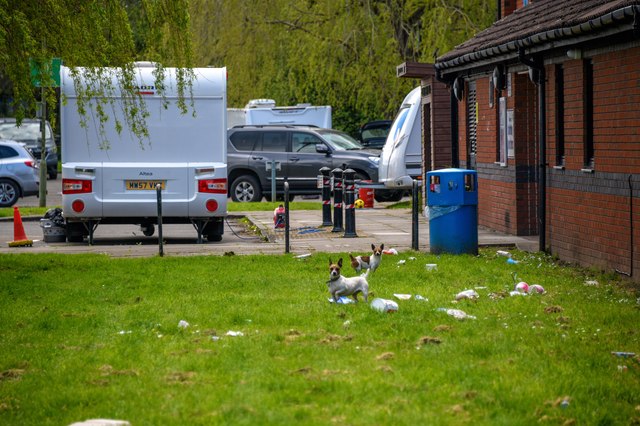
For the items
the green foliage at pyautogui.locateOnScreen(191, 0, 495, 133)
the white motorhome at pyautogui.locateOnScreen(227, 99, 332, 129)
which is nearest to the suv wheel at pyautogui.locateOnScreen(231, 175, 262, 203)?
the green foliage at pyautogui.locateOnScreen(191, 0, 495, 133)

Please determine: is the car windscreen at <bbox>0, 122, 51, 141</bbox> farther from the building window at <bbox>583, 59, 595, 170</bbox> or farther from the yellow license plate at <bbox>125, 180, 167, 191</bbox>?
the building window at <bbox>583, 59, 595, 170</bbox>

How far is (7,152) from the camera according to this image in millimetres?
31547

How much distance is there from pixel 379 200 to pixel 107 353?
865 inches

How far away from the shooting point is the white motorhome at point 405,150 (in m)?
27.0

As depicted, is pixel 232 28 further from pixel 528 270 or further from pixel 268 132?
pixel 528 270

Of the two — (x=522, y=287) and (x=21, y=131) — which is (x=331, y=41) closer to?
(x=21, y=131)

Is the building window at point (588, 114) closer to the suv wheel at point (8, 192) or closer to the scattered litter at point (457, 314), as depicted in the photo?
the scattered litter at point (457, 314)

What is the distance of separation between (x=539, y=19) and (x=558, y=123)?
1767 millimetres

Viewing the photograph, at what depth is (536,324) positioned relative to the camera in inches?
377

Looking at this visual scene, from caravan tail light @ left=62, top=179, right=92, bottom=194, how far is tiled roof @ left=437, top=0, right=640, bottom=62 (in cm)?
634

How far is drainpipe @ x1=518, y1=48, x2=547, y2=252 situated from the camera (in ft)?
52.0

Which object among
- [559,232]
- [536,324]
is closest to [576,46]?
[559,232]

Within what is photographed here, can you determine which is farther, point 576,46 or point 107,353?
point 576,46

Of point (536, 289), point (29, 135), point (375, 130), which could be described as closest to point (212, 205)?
point (536, 289)
